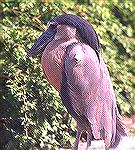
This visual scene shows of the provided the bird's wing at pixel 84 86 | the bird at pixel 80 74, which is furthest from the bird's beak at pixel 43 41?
the bird's wing at pixel 84 86

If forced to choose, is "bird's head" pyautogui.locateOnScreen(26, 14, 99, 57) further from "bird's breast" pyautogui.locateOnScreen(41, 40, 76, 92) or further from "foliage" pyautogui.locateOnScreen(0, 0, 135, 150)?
"foliage" pyautogui.locateOnScreen(0, 0, 135, 150)

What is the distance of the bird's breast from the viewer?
2865 mm

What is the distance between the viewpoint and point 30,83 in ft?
14.8

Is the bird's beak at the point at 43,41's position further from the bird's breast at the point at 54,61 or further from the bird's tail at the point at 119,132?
the bird's tail at the point at 119,132

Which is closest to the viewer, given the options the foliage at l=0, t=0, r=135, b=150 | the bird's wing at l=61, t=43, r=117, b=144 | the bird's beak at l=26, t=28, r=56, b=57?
the bird's wing at l=61, t=43, r=117, b=144

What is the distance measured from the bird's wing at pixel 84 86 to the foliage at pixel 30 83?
1590mm

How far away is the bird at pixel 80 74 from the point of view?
2.86 m

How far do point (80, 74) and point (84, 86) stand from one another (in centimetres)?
8

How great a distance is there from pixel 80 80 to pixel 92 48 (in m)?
0.25

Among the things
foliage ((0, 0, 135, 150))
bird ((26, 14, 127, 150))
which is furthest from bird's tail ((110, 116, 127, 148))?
foliage ((0, 0, 135, 150))

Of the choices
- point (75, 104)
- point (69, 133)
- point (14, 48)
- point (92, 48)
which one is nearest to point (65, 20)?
point (92, 48)

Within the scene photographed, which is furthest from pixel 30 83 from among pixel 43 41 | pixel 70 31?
pixel 70 31

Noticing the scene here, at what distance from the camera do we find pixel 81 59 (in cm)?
286

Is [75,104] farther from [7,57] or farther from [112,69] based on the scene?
[112,69]
